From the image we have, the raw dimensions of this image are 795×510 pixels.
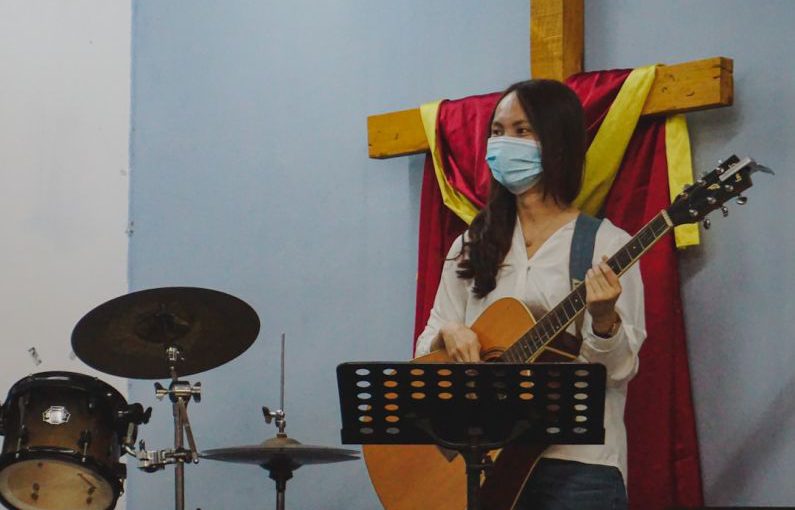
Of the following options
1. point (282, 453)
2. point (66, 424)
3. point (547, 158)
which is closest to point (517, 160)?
point (547, 158)

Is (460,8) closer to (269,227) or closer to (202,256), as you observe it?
(269,227)

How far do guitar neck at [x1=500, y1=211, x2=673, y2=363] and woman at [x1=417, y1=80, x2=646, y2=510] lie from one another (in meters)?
0.04

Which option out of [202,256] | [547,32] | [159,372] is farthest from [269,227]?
[547,32]

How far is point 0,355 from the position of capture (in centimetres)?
474

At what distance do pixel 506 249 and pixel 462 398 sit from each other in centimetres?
76

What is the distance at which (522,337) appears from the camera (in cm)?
321

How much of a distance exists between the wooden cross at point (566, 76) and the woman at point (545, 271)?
1.01 ft

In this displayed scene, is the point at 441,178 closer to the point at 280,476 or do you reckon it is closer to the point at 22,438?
the point at 280,476

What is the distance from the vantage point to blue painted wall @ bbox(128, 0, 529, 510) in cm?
439

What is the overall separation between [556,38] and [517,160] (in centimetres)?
61

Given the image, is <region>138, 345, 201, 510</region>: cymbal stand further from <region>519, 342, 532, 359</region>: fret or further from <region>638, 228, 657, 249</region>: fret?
<region>638, 228, 657, 249</region>: fret

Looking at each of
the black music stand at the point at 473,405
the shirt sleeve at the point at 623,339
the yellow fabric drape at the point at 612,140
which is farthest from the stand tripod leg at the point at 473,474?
the yellow fabric drape at the point at 612,140

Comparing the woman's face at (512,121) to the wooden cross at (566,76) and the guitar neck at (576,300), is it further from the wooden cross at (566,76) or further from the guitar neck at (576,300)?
the guitar neck at (576,300)

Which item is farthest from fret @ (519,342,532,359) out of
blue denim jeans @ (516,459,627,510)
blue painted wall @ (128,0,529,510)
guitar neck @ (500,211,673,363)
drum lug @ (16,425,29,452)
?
drum lug @ (16,425,29,452)
